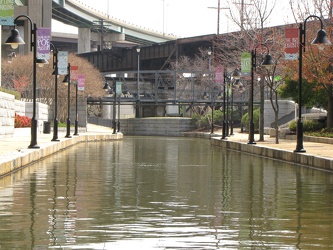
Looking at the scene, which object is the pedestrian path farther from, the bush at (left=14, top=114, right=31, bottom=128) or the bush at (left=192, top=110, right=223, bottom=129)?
the bush at (left=192, top=110, right=223, bottom=129)

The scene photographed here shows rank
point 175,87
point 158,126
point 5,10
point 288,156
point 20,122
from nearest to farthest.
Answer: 1. point 5,10
2. point 288,156
3. point 20,122
4. point 158,126
5. point 175,87

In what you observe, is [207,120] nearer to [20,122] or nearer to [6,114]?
[20,122]

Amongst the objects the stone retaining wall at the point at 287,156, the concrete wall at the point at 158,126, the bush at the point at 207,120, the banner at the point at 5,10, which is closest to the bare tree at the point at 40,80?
the concrete wall at the point at 158,126

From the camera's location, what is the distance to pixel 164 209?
15.6 metres

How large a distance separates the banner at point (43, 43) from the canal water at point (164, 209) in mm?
15149

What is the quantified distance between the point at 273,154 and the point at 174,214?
22.6 m

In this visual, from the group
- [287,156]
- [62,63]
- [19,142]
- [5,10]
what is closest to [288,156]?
[287,156]

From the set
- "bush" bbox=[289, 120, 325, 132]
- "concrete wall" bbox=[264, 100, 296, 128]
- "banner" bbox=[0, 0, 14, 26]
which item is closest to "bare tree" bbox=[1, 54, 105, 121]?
"concrete wall" bbox=[264, 100, 296, 128]

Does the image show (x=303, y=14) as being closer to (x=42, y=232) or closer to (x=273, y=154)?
(x=273, y=154)

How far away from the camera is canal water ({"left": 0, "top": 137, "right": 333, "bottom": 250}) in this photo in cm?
1178

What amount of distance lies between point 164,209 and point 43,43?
26672mm

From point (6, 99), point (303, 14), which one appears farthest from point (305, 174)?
point (303, 14)

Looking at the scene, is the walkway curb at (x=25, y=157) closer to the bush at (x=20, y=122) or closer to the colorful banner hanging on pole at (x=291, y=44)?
the colorful banner hanging on pole at (x=291, y=44)

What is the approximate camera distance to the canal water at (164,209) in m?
11.8
